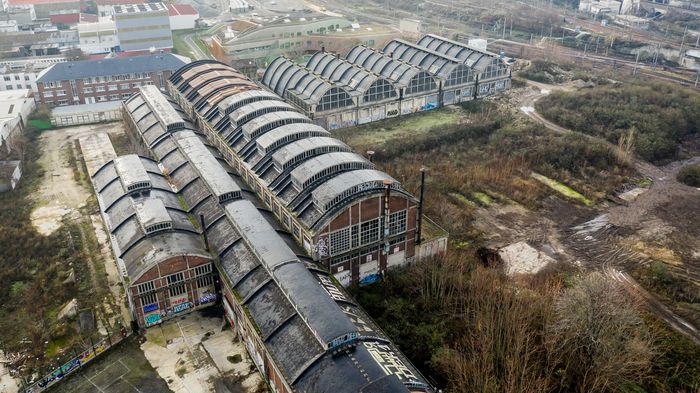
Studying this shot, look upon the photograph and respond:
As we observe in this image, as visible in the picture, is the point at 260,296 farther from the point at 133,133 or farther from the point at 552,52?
the point at 552,52

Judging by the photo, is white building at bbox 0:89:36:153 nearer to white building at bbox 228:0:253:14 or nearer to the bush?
white building at bbox 228:0:253:14

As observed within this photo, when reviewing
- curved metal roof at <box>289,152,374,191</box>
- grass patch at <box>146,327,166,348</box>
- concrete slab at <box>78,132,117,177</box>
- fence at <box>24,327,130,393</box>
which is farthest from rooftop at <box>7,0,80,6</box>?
grass patch at <box>146,327,166,348</box>

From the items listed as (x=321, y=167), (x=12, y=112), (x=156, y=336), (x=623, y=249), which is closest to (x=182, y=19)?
(x=12, y=112)

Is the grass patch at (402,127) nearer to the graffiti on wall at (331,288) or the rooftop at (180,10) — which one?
the graffiti on wall at (331,288)

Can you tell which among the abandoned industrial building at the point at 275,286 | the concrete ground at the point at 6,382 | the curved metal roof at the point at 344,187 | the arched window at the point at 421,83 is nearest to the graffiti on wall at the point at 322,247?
the abandoned industrial building at the point at 275,286

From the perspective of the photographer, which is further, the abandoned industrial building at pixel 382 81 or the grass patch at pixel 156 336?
the abandoned industrial building at pixel 382 81

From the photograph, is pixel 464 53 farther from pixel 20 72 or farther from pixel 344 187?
pixel 20 72

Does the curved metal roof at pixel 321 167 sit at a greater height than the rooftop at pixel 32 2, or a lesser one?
lesser

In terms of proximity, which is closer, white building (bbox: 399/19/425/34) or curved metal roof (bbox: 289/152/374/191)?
curved metal roof (bbox: 289/152/374/191)

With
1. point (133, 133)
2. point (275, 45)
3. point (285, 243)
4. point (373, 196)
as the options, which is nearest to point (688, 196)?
Answer: point (373, 196)
